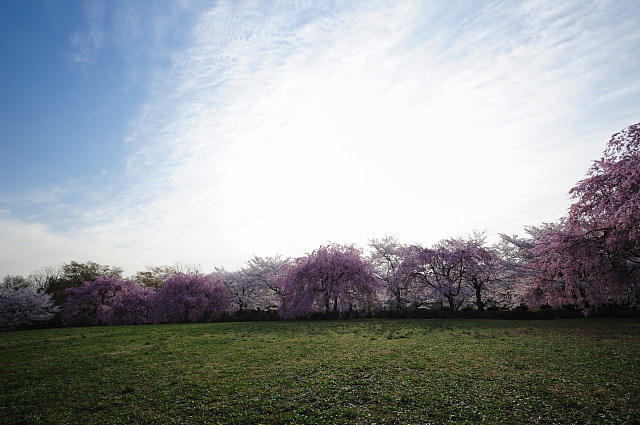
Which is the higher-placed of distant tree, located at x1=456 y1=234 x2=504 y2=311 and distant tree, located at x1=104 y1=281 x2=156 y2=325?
distant tree, located at x1=456 y1=234 x2=504 y2=311

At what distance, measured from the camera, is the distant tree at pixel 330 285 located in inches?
1283

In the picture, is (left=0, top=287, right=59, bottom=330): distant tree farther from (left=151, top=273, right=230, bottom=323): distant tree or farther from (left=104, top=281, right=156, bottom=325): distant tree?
(left=151, top=273, right=230, bottom=323): distant tree

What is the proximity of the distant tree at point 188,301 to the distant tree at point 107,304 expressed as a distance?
8.31 feet

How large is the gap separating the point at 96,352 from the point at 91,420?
9920mm

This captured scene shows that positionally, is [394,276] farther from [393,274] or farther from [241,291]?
[241,291]

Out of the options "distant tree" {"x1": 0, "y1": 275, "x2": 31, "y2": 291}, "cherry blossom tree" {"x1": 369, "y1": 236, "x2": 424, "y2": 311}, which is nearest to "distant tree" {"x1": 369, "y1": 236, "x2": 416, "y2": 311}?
"cherry blossom tree" {"x1": 369, "y1": 236, "x2": 424, "y2": 311}

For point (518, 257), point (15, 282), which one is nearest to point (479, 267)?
point (518, 257)

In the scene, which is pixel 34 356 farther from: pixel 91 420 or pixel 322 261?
pixel 322 261

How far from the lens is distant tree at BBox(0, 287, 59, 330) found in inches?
1495

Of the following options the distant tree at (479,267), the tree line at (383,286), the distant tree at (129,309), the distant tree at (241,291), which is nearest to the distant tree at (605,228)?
the tree line at (383,286)

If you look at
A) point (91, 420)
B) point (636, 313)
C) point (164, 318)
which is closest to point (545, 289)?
point (636, 313)

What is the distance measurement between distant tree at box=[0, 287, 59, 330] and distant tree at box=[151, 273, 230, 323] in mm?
16392

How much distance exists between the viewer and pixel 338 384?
26.9ft

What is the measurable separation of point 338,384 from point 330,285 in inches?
981
